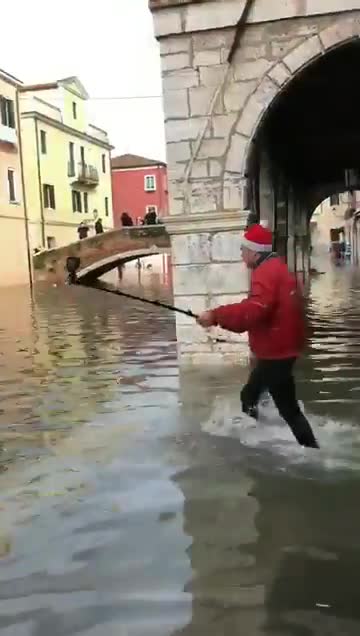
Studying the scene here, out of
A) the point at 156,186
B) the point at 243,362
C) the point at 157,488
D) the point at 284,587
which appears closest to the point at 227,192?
the point at 243,362

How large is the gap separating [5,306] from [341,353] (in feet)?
48.6

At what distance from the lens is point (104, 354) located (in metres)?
11.4

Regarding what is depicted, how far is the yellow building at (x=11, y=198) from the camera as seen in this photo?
3519 centimetres

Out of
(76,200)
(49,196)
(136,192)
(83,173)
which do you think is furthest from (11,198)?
(136,192)

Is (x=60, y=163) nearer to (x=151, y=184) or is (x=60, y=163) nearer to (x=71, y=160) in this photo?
(x=71, y=160)

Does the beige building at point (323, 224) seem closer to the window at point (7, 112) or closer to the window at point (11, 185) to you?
the window at point (11, 185)

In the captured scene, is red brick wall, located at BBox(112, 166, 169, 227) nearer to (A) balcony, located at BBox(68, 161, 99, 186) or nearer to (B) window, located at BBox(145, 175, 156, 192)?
(B) window, located at BBox(145, 175, 156, 192)

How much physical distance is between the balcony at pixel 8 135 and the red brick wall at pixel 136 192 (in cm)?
2717

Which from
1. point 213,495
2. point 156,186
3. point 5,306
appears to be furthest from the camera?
point 156,186

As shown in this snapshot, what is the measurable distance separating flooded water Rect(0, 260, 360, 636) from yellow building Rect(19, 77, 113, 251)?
34094 mm

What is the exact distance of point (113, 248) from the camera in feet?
111

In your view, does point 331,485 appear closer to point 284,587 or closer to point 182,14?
point 284,587

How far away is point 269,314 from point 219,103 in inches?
192

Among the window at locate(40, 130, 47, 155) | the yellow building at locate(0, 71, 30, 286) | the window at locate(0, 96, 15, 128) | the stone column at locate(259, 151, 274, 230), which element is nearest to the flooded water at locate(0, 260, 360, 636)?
the stone column at locate(259, 151, 274, 230)
